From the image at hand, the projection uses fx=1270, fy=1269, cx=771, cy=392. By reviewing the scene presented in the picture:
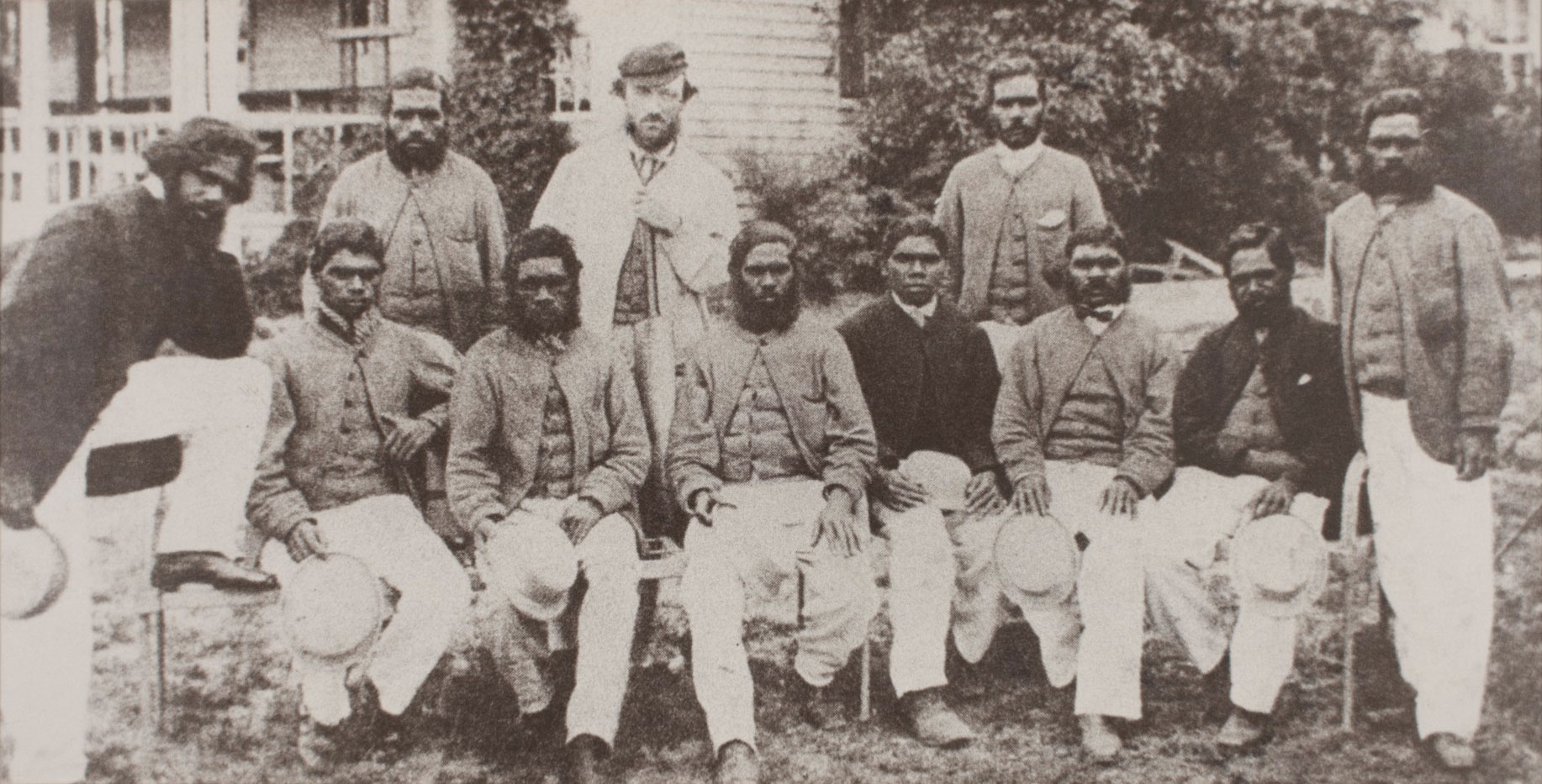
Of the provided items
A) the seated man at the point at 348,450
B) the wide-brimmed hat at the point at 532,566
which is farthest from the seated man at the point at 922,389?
the seated man at the point at 348,450

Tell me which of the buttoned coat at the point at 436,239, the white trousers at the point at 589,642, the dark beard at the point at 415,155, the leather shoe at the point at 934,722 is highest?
the dark beard at the point at 415,155

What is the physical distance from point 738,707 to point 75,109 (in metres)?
2.73

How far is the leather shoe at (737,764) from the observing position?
2971 mm

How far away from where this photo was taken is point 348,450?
3.20m

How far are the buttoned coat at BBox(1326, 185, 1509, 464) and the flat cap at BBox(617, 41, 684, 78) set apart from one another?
5.97 feet

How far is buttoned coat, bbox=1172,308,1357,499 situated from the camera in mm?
3289

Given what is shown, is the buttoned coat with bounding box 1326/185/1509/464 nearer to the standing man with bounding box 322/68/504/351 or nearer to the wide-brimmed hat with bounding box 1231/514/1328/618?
the wide-brimmed hat with bounding box 1231/514/1328/618

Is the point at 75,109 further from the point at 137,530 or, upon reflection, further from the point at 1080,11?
the point at 1080,11

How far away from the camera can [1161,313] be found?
3.46m

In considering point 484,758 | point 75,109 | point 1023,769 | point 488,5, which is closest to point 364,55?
point 488,5

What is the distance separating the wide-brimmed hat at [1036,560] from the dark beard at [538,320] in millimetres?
1256

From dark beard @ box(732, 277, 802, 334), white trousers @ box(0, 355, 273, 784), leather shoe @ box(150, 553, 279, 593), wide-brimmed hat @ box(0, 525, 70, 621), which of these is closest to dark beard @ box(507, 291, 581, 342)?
dark beard @ box(732, 277, 802, 334)

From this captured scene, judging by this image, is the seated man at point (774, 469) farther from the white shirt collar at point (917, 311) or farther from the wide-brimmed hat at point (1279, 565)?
the wide-brimmed hat at point (1279, 565)

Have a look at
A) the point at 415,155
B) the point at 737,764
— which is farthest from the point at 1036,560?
the point at 415,155
